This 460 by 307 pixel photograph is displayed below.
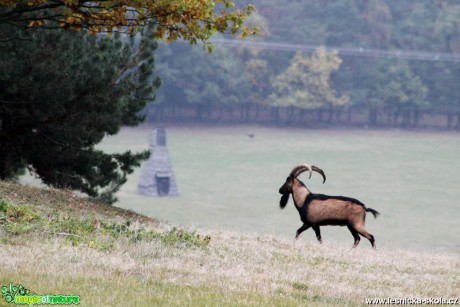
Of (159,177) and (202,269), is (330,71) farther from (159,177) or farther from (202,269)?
(202,269)

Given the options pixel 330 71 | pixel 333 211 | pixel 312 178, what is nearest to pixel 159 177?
pixel 312 178

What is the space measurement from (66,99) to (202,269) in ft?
34.2

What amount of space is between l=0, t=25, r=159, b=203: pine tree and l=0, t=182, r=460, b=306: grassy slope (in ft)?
13.1

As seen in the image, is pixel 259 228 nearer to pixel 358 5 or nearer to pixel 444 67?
pixel 444 67

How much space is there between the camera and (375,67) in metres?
121

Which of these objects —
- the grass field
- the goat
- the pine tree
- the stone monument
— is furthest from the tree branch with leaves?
the stone monument

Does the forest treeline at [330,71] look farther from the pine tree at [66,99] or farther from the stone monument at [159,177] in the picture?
the pine tree at [66,99]

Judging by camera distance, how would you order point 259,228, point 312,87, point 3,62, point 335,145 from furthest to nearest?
point 312,87 → point 335,145 → point 259,228 → point 3,62

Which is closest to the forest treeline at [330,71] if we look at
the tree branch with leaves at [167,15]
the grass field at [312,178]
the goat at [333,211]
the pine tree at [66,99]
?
the grass field at [312,178]

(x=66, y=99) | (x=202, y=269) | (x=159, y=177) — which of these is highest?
(x=66, y=99)

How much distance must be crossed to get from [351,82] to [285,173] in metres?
44.8

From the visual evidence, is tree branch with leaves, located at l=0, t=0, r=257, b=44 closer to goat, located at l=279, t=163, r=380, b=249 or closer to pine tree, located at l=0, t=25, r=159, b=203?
pine tree, located at l=0, t=25, r=159, b=203

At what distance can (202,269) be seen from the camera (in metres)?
12.8

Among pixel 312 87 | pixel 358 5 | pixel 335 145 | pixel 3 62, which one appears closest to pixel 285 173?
pixel 335 145
